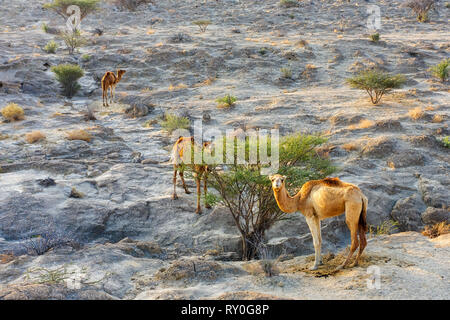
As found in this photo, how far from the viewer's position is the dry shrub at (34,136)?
12.7 meters

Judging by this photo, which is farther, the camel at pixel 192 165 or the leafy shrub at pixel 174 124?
the leafy shrub at pixel 174 124

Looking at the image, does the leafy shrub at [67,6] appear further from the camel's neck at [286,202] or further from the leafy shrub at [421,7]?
the camel's neck at [286,202]

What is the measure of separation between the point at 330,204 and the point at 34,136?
35.8ft

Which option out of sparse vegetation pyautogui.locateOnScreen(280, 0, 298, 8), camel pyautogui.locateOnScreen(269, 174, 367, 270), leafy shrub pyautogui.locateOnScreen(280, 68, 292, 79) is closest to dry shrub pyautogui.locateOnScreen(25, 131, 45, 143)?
camel pyautogui.locateOnScreen(269, 174, 367, 270)

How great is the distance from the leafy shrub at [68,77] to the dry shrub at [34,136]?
6783 millimetres

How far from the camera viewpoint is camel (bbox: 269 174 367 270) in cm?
495

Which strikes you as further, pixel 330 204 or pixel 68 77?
pixel 68 77

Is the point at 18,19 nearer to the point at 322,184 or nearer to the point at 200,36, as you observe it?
the point at 200,36

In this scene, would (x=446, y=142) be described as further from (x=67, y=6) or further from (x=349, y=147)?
(x=67, y=6)

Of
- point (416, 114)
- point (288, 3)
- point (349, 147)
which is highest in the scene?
point (288, 3)

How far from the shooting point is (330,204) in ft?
16.7

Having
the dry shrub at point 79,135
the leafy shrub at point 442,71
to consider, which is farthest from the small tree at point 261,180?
the leafy shrub at point 442,71

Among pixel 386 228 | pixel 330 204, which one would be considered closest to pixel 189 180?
pixel 386 228

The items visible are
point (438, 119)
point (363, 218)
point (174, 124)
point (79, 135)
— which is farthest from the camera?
point (174, 124)
